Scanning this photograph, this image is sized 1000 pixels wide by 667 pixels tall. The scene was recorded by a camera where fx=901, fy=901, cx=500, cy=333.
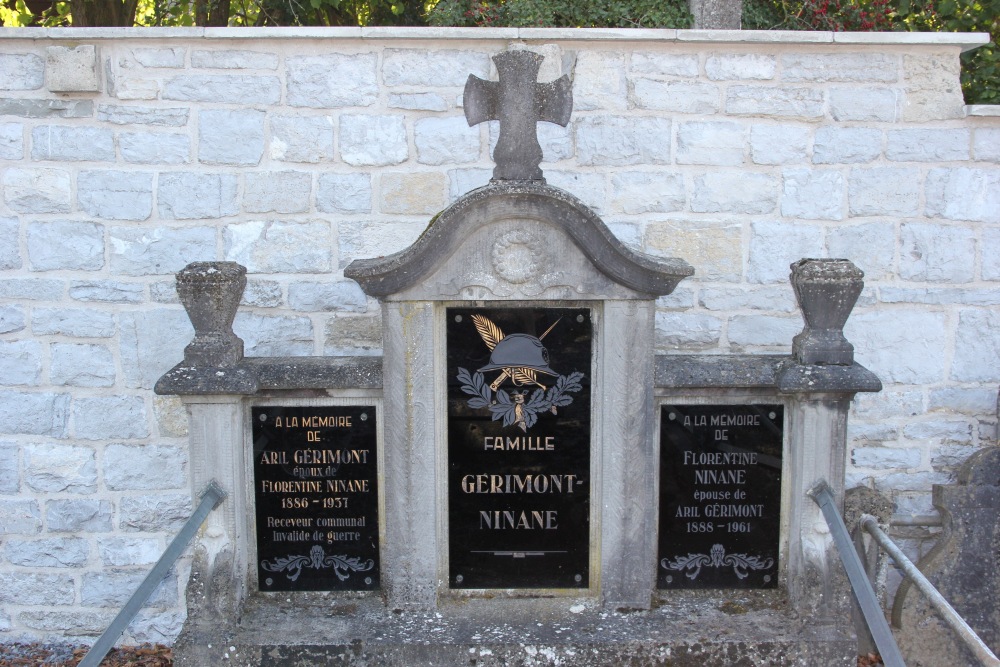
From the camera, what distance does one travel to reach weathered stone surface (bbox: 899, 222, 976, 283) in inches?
189

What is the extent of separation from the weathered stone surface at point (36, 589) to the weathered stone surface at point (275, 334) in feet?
5.36

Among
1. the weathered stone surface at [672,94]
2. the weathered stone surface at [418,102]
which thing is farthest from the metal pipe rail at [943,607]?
the weathered stone surface at [418,102]

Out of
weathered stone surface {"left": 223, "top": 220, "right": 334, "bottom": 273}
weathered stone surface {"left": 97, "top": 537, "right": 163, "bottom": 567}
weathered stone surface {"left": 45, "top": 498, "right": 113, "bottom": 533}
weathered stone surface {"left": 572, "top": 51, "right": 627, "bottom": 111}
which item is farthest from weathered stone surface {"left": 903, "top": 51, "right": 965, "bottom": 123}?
weathered stone surface {"left": 45, "top": 498, "right": 113, "bottom": 533}

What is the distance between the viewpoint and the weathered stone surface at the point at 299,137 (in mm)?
4699

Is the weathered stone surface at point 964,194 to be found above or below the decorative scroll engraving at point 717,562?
above

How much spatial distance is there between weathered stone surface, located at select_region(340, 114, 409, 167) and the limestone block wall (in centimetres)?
1

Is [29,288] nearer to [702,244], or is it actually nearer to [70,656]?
[70,656]

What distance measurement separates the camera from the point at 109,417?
4820 mm

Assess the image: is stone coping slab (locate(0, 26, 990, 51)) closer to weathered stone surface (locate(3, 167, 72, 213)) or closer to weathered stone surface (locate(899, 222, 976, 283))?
weathered stone surface (locate(3, 167, 72, 213))

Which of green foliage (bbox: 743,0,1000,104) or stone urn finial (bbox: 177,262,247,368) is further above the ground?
green foliage (bbox: 743,0,1000,104)

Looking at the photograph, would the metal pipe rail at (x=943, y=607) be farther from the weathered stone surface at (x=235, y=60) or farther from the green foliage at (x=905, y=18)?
the weathered stone surface at (x=235, y=60)

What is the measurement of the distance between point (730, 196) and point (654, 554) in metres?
2.04

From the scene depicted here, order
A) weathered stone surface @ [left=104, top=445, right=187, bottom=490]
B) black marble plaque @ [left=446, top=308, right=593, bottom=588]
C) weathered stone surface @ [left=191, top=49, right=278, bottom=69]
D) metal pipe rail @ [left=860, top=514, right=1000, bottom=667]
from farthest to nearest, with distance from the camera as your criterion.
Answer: weathered stone surface @ [left=104, top=445, right=187, bottom=490]
weathered stone surface @ [left=191, top=49, right=278, bottom=69]
black marble plaque @ [left=446, top=308, right=593, bottom=588]
metal pipe rail @ [left=860, top=514, right=1000, bottom=667]

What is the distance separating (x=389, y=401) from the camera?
3.61 meters
